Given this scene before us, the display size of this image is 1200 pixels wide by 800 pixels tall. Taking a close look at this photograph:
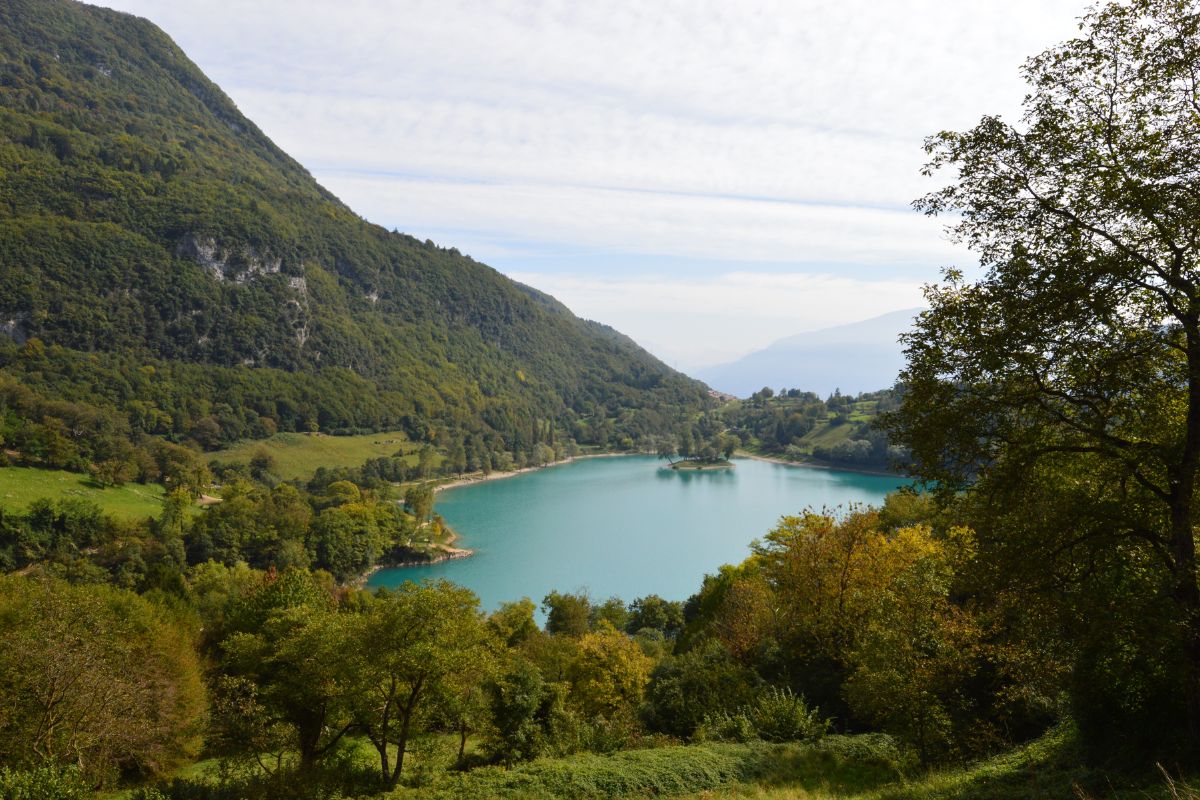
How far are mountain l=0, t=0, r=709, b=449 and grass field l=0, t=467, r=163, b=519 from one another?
3145 cm

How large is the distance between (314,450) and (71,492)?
4331 centimetres

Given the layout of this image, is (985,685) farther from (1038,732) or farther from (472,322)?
(472,322)

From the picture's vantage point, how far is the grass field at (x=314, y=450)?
92188 millimetres

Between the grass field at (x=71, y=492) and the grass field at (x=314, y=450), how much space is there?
2501 centimetres

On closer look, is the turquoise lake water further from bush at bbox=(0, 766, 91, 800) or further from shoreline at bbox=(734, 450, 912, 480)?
bush at bbox=(0, 766, 91, 800)

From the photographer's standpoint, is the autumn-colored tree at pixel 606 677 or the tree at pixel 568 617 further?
the tree at pixel 568 617

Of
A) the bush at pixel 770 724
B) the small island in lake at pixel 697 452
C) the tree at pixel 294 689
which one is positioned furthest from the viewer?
the small island in lake at pixel 697 452

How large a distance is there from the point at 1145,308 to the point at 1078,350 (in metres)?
0.62

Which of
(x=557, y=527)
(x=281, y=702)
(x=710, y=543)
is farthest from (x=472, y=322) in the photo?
(x=281, y=702)

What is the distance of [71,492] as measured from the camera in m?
58.3

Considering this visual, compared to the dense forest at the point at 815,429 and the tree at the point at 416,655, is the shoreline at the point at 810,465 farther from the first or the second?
the tree at the point at 416,655

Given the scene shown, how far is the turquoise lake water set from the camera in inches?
2234

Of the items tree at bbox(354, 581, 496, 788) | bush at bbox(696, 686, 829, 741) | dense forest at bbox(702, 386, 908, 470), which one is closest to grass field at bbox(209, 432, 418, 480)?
dense forest at bbox(702, 386, 908, 470)

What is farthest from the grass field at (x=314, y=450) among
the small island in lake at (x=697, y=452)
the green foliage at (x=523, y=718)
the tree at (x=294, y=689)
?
the green foliage at (x=523, y=718)
